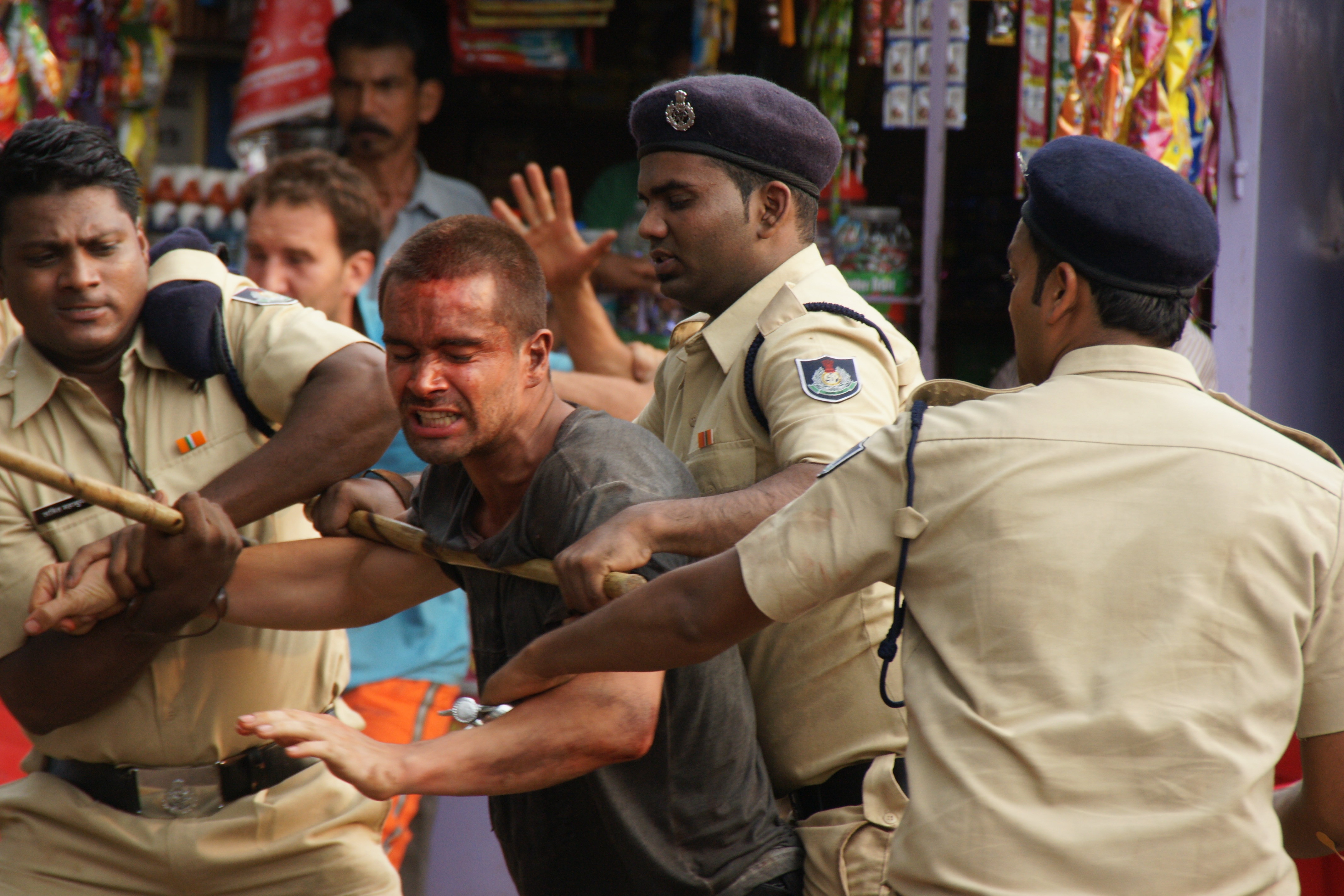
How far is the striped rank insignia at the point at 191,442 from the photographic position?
8.31ft

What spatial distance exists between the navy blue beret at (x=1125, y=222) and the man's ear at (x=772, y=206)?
830mm

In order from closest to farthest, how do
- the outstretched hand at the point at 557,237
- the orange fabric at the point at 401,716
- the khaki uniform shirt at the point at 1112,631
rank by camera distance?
the khaki uniform shirt at the point at 1112,631 < the orange fabric at the point at 401,716 < the outstretched hand at the point at 557,237

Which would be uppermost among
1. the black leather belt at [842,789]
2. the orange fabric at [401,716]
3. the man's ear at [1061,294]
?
the man's ear at [1061,294]

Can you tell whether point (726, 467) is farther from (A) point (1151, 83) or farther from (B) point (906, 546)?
(A) point (1151, 83)

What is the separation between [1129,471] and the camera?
150 centimetres

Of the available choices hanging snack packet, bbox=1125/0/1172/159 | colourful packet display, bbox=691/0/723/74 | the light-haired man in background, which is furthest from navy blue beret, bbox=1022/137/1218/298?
colourful packet display, bbox=691/0/723/74

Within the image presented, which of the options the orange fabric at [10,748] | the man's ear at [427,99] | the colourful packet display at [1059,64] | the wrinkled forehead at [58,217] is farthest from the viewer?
the man's ear at [427,99]

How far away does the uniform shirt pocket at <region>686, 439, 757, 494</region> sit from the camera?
2.25 meters

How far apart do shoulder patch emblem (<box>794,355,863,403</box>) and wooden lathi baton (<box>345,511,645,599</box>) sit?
16.7 inches

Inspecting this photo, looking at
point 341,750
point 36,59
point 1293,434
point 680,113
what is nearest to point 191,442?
point 341,750

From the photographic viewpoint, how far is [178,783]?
8.12ft

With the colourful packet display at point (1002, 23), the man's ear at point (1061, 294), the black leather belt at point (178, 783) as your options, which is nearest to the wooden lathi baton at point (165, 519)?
the black leather belt at point (178, 783)

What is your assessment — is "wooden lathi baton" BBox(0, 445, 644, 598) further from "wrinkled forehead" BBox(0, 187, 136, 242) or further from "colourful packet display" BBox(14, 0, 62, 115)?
"colourful packet display" BBox(14, 0, 62, 115)

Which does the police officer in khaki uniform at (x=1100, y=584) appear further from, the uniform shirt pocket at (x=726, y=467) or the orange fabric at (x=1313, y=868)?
the orange fabric at (x=1313, y=868)
